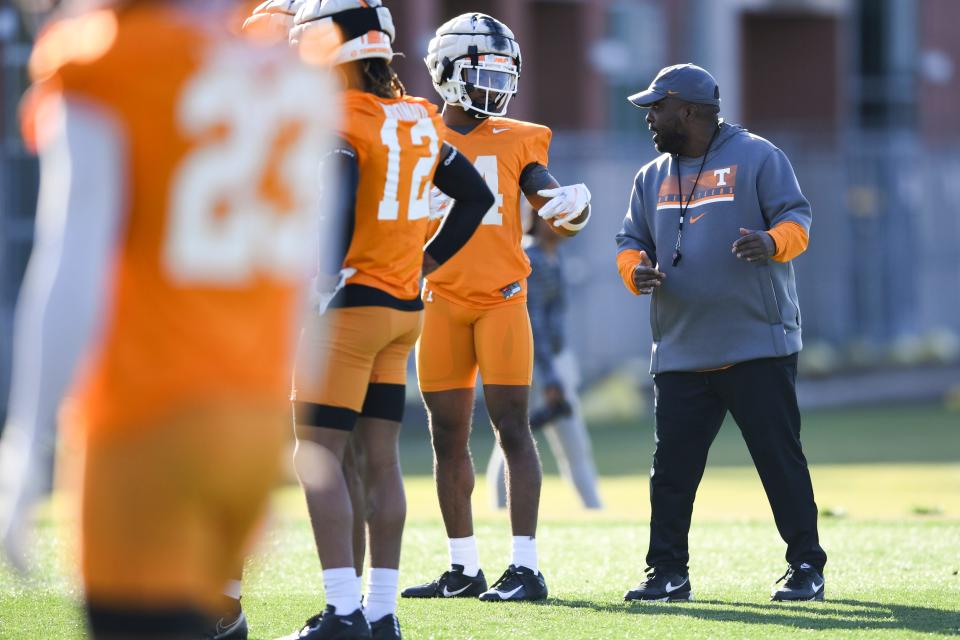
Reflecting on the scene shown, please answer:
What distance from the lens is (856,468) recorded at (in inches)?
562

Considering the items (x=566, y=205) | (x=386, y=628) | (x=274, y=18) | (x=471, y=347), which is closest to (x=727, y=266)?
(x=566, y=205)

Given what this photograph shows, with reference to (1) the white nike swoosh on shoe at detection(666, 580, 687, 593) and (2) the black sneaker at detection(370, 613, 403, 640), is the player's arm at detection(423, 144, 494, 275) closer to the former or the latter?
(2) the black sneaker at detection(370, 613, 403, 640)

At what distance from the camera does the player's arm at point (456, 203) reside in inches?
221

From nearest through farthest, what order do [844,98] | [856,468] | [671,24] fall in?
[856,468] < [671,24] < [844,98]

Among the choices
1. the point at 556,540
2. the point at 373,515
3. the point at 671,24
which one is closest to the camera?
the point at 373,515

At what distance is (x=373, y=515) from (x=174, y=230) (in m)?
2.71

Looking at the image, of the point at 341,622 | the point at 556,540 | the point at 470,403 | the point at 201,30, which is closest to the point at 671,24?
the point at 556,540

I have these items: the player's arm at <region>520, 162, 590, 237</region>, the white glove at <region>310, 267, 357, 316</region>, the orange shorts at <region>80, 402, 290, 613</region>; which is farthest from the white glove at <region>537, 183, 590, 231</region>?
the orange shorts at <region>80, 402, 290, 613</region>

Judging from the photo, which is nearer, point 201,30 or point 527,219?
point 201,30

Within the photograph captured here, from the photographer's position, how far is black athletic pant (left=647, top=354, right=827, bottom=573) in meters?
6.68

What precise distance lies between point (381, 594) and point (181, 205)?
276 centimetres

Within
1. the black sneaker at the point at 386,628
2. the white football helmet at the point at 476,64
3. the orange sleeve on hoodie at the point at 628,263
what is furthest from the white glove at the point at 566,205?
the black sneaker at the point at 386,628

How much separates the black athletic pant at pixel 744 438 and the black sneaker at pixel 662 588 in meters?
0.04

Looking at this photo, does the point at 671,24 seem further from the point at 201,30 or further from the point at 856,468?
the point at 201,30
